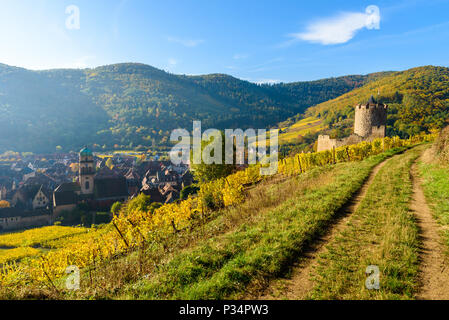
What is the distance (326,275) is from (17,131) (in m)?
246

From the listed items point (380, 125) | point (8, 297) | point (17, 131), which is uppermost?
point (17, 131)

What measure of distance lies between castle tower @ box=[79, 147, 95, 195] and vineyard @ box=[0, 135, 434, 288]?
57.8 ft

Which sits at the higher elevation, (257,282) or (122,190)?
(257,282)

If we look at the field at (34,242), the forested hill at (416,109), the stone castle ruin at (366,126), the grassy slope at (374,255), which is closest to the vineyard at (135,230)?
the field at (34,242)

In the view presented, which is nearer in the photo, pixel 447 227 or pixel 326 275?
pixel 326 275

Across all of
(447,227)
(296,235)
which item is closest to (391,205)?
(447,227)

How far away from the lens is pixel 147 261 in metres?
7.24

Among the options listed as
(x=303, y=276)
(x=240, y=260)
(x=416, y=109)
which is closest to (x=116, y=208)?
(x=240, y=260)

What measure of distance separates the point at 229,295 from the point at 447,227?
6.50 m

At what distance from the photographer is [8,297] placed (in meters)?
4.52
